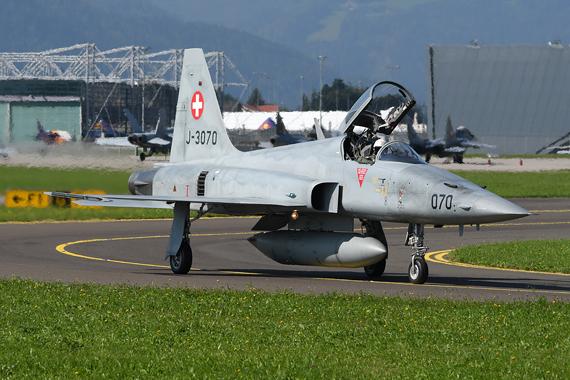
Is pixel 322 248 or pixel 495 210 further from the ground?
pixel 495 210

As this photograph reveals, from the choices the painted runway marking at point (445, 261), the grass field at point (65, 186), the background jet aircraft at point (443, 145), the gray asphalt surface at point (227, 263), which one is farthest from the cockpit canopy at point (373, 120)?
the background jet aircraft at point (443, 145)

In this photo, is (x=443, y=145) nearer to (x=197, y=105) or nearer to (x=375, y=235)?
(x=197, y=105)

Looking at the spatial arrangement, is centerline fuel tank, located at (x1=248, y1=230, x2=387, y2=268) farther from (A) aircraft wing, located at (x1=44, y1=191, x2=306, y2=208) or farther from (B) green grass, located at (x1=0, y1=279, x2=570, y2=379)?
(B) green grass, located at (x1=0, y1=279, x2=570, y2=379)

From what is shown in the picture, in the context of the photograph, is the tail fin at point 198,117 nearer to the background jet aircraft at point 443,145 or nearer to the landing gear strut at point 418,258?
the landing gear strut at point 418,258

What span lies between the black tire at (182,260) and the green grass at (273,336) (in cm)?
420

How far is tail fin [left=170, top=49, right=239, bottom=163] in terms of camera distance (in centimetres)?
2069

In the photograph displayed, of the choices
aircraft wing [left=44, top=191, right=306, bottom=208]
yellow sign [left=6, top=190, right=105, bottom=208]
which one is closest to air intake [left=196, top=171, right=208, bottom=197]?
aircraft wing [left=44, top=191, right=306, bottom=208]

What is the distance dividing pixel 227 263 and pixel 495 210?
8.57m

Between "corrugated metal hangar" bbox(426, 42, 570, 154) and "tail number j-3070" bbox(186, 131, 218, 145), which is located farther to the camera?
"corrugated metal hangar" bbox(426, 42, 570, 154)

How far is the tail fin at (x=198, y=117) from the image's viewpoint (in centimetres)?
2069

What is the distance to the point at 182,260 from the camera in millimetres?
17766

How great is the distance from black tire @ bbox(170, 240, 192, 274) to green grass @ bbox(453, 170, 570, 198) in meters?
29.6

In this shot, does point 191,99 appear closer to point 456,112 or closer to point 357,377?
point 357,377

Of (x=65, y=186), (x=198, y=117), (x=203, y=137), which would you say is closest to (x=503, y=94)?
(x=65, y=186)
